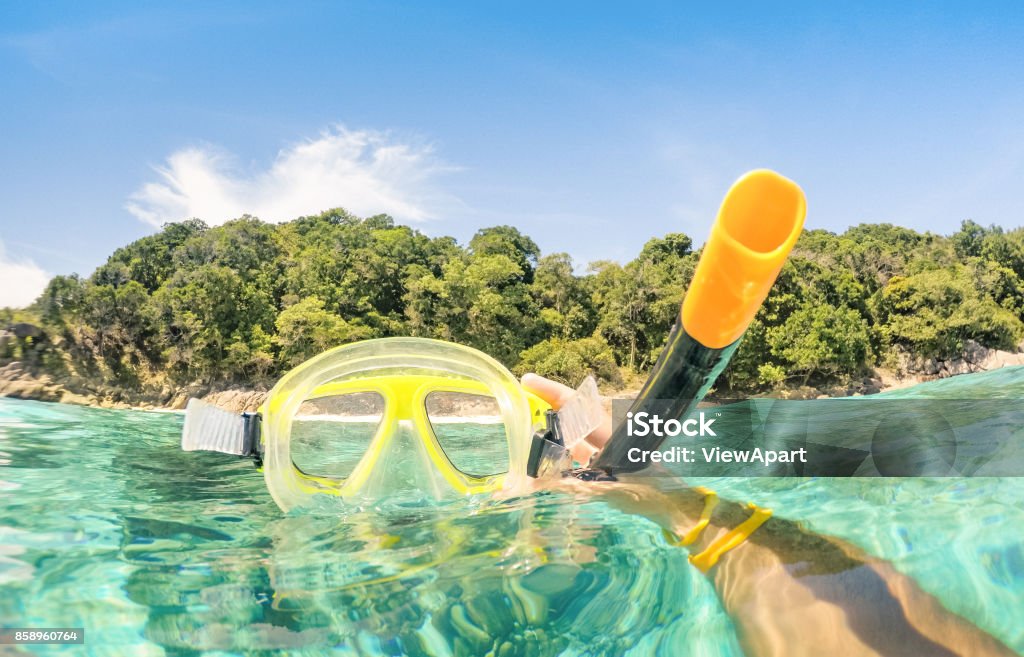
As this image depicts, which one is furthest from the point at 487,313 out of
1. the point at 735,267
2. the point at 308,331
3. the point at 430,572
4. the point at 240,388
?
the point at 735,267

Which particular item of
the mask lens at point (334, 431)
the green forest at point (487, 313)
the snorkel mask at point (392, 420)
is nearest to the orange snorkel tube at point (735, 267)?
the snorkel mask at point (392, 420)

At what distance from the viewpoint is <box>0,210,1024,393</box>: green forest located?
65.4 ft

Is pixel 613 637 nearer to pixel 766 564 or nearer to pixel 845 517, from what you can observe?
pixel 766 564

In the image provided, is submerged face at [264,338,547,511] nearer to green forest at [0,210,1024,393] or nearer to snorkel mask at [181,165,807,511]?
snorkel mask at [181,165,807,511]

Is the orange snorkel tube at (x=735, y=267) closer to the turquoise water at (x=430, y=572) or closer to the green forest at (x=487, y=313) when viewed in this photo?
the turquoise water at (x=430, y=572)

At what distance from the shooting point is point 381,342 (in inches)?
75.2

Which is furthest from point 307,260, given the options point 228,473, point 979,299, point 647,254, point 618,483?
point 979,299

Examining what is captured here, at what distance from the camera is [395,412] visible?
6.27ft

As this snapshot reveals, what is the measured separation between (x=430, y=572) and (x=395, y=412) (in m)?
0.61

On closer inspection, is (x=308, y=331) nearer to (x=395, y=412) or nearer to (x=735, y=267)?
(x=395, y=412)

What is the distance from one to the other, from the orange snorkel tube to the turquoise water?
585mm

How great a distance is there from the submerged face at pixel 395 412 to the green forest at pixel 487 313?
1710cm

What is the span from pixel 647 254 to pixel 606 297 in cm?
487

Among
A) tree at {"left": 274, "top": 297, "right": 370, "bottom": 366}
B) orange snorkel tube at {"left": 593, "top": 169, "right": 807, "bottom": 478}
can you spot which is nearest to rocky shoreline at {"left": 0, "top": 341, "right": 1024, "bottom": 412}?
tree at {"left": 274, "top": 297, "right": 370, "bottom": 366}
